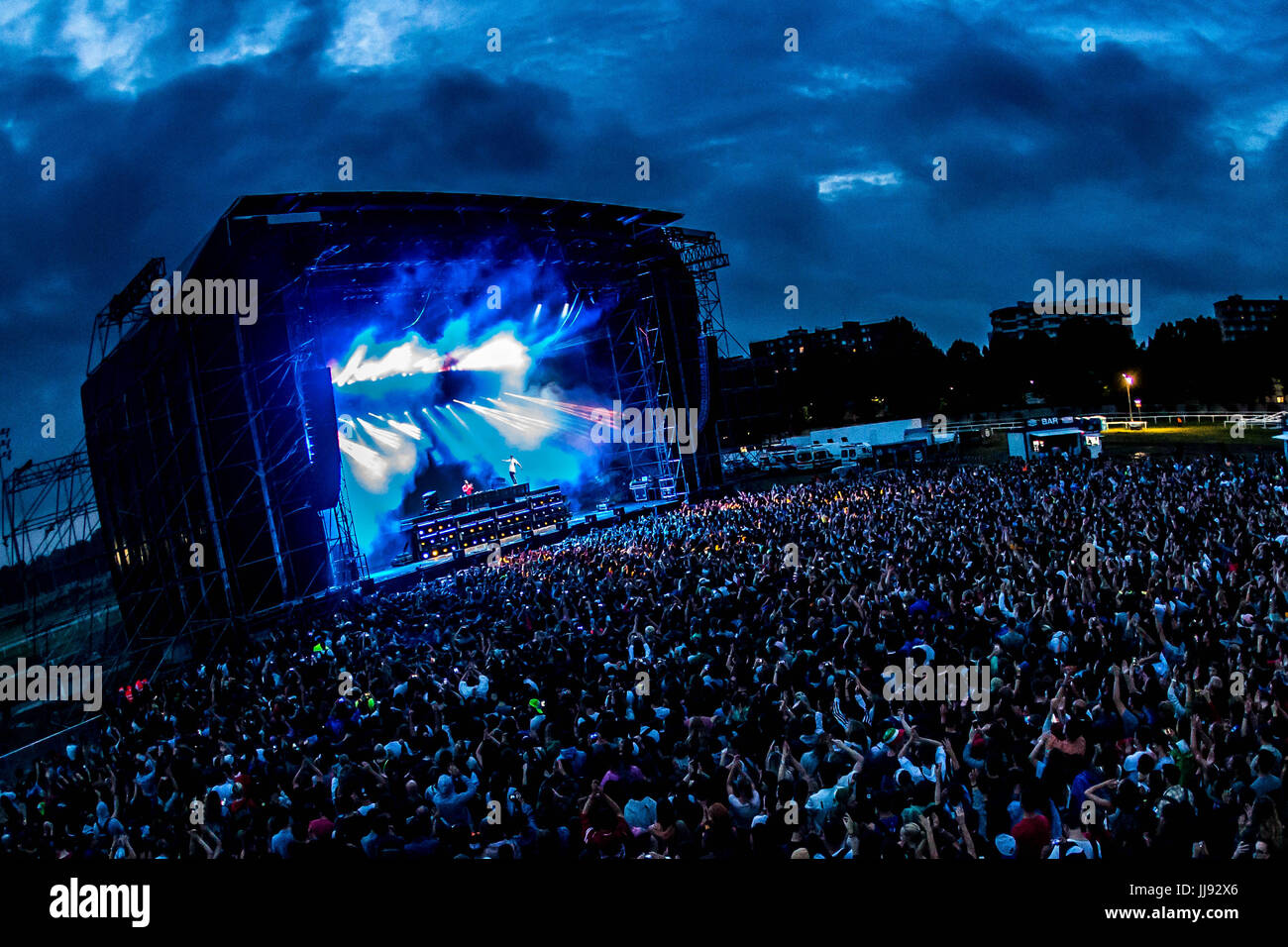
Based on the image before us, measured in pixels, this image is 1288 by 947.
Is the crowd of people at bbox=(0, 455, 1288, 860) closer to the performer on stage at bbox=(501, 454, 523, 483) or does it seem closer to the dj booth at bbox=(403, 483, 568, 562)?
the dj booth at bbox=(403, 483, 568, 562)

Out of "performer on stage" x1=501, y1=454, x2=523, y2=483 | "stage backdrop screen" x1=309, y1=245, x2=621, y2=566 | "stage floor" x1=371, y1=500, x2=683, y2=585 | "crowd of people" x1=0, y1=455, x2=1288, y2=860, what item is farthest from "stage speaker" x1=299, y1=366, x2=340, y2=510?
"performer on stage" x1=501, y1=454, x2=523, y2=483

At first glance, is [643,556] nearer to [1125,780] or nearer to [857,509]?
[857,509]

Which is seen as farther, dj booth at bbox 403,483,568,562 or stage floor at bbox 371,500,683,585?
dj booth at bbox 403,483,568,562

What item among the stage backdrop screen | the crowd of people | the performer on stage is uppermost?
the stage backdrop screen

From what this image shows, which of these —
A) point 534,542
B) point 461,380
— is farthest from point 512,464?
point 534,542

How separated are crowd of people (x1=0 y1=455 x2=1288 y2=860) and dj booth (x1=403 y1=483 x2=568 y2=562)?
10832mm

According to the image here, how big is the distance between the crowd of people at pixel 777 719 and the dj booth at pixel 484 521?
1083 cm

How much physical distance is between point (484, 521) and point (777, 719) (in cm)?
2104

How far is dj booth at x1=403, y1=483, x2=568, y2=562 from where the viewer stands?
25.8 m

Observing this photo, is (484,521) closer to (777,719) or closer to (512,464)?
(512,464)

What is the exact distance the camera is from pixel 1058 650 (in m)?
7.61

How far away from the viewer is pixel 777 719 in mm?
6559

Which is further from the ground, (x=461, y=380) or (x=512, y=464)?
(x=461, y=380)

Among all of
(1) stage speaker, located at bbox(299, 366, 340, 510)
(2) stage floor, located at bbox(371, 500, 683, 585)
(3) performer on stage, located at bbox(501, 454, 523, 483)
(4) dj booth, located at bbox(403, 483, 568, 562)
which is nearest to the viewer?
(1) stage speaker, located at bbox(299, 366, 340, 510)
